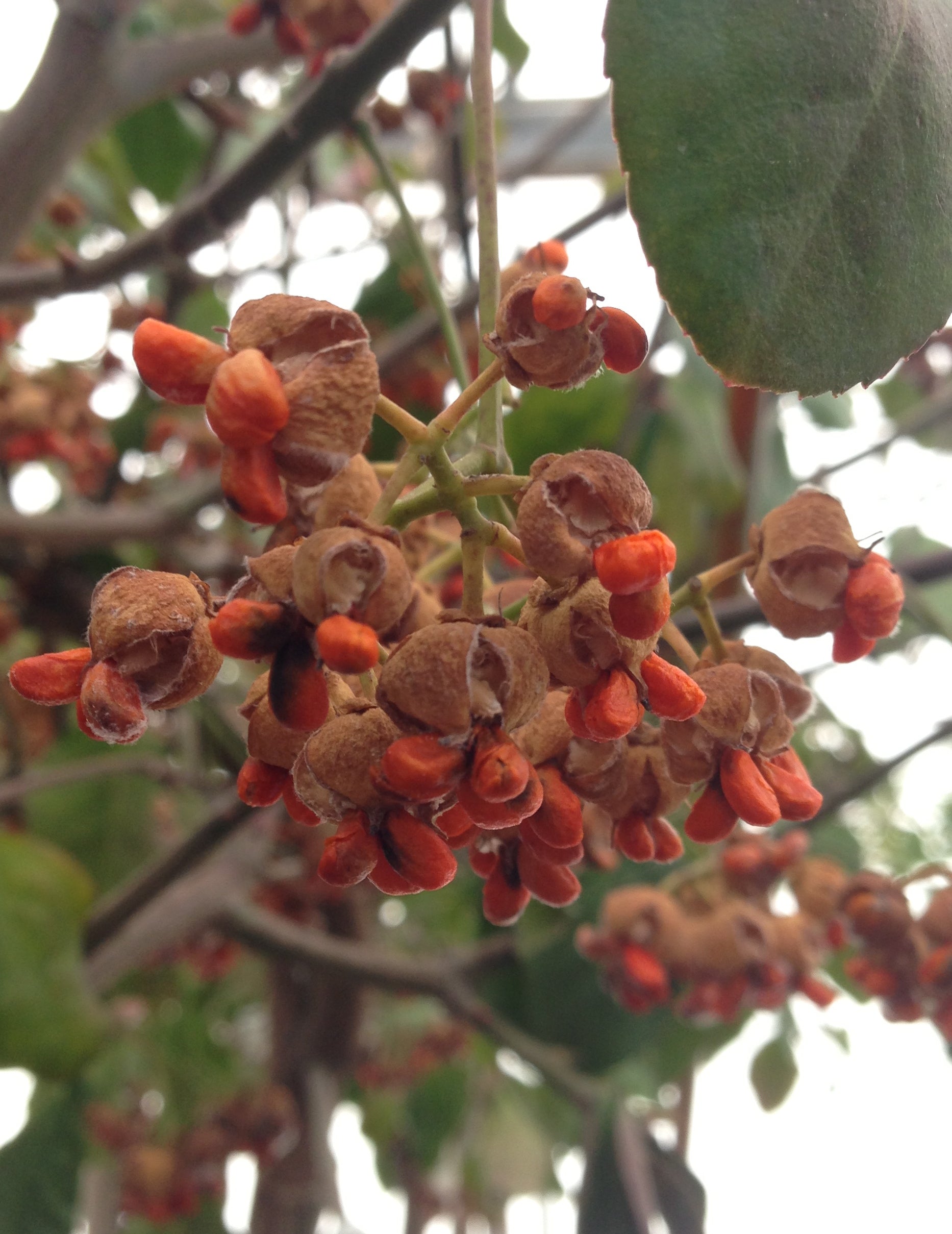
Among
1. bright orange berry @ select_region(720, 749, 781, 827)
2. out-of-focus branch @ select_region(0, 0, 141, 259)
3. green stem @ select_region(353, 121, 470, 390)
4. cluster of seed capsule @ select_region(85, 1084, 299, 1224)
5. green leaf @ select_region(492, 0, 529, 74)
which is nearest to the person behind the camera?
bright orange berry @ select_region(720, 749, 781, 827)

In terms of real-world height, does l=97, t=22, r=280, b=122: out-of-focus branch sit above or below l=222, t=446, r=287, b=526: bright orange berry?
below

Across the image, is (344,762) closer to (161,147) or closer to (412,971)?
(412,971)

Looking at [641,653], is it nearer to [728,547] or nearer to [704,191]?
[704,191]

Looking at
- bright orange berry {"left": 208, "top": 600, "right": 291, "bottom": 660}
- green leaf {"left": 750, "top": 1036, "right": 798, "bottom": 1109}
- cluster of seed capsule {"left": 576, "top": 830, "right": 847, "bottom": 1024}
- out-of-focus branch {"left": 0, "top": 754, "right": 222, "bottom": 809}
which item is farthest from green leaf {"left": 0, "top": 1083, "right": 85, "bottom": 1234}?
bright orange berry {"left": 208, "top": 600, "right": 291, "bottom": 660}

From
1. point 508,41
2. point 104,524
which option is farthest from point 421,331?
point 104,524

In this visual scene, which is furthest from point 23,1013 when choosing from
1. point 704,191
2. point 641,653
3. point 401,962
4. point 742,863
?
point 704,191

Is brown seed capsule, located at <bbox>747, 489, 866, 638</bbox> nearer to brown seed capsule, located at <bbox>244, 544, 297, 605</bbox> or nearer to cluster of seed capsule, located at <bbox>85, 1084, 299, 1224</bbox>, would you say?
brown seed capsule, located at <bbox>244, 544, 297, 605</bbox>
